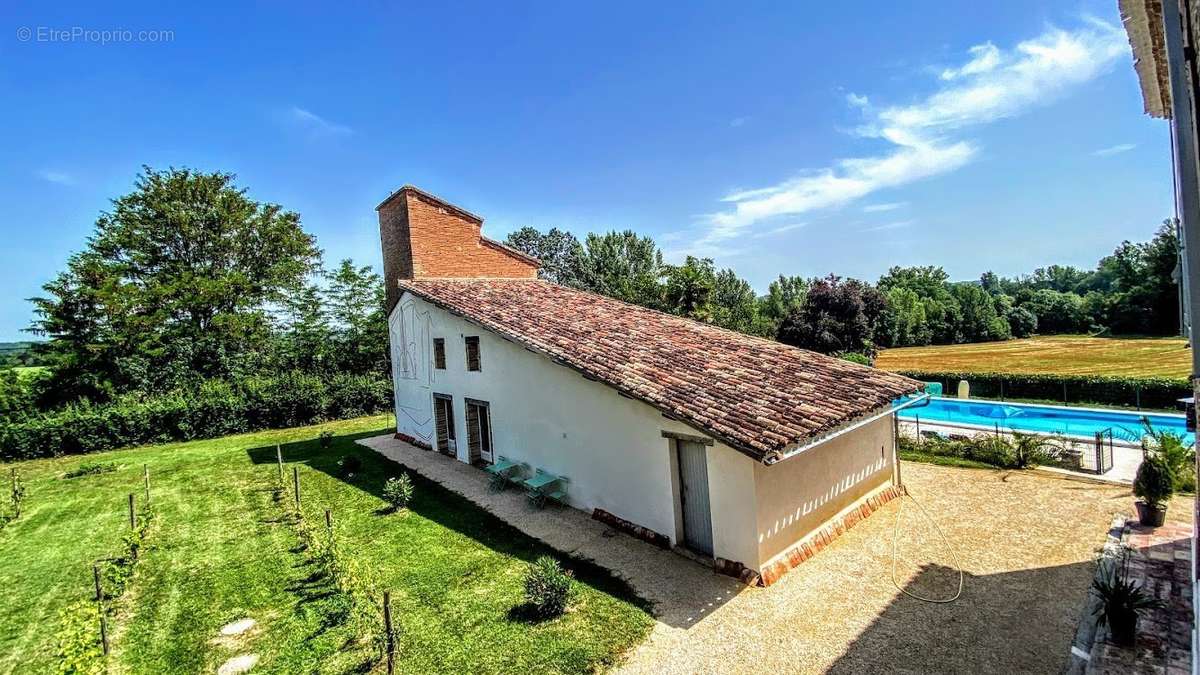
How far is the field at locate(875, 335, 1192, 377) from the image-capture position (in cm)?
3253

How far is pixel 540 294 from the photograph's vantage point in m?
18.9

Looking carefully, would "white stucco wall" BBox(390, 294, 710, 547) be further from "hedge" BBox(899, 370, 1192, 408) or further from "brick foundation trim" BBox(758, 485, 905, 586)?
"hedge" BBox(899, 370, 1192, 408)

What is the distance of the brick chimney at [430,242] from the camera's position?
64.7ft

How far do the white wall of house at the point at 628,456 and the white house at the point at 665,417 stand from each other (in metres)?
0.04

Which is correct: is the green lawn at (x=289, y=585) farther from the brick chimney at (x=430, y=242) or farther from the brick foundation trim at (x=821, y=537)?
the brick chimney at (x=430, y=242)

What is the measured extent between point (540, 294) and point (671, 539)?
37.4 ft

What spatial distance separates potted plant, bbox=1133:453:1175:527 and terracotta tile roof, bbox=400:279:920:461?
155 inches

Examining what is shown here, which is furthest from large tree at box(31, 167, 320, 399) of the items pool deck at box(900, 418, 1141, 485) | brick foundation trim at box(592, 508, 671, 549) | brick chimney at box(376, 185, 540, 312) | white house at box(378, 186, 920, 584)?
pool deck at box(900, 418, 1141, 485)

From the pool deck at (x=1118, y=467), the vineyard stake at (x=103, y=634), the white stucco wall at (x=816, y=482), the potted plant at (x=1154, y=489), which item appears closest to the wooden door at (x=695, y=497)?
the white stucco wall at (x=816, y=482)

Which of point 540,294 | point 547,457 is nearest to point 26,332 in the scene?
point 540,294

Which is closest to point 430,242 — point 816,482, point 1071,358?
point 816,482

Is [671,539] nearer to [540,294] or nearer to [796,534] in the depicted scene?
[796,534]

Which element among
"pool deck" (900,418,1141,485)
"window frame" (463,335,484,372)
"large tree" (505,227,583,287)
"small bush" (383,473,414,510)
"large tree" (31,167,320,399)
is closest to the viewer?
"small bush" (383,473,414,510)

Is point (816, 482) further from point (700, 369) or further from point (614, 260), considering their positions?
point (614, 260)
